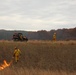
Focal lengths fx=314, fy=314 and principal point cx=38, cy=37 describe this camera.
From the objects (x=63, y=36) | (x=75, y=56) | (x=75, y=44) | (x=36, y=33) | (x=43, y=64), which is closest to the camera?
(x=43, y=64)

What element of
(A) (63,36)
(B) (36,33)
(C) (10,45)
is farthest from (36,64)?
(B) (36,33)

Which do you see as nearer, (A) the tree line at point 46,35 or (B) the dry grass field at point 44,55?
(B) the dry grass field at point 44,55

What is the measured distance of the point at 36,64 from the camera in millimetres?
40125

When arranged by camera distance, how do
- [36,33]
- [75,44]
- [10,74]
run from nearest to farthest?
[10,74]
[75,44]
[36,33]

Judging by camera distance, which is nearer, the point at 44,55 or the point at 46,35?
the point at 44,55

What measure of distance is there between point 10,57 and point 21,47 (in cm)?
262

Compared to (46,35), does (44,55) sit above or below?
below

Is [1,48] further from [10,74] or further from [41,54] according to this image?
[10,74]

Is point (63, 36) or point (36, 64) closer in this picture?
point (36, 64)

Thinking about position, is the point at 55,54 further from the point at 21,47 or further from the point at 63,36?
the point at 63,36

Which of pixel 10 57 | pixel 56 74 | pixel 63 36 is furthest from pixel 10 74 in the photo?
pixel 63 36

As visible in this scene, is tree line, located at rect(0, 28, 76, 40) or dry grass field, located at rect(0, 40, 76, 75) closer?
dry grass field, located at rect(0, 40, 76, 75)

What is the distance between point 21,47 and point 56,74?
2737 centimetres

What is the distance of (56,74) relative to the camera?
17438 millimetres
